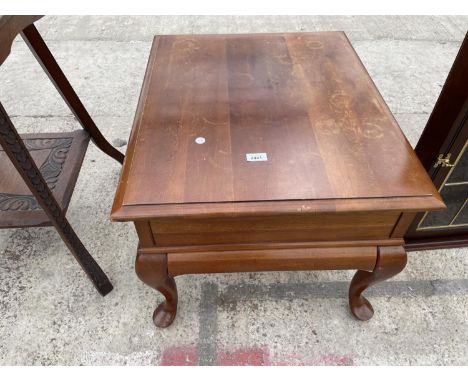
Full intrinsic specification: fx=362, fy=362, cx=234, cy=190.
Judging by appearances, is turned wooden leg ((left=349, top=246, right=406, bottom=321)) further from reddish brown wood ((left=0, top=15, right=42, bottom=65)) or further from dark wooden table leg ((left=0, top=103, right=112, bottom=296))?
reddish brown wood ((left=0, top=15, right=42, bottom=65))

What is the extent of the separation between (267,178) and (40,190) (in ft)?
2.25

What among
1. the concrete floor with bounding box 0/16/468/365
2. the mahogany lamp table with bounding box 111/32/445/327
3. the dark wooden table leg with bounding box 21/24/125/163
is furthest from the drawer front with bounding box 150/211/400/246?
the dark wooden table leg with bounding box 21/24/125/163

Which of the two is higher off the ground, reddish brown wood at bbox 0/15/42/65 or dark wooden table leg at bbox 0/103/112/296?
reddish brown wood at bbox 0/15/42/65

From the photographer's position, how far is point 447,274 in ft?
5.15

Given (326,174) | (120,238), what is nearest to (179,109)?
(326,174)

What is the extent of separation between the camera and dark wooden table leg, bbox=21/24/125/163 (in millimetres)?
1381

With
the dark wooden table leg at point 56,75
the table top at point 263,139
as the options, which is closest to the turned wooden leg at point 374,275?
the table top at point 263,139

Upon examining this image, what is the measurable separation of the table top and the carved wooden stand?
293mm

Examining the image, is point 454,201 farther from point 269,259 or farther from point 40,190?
point 40,190

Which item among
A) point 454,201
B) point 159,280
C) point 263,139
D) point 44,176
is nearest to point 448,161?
point 454,201

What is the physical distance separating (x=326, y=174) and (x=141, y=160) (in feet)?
1.74

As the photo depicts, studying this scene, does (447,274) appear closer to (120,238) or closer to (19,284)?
(120,238)

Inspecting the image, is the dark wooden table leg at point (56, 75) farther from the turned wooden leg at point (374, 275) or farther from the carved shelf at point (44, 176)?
the turned wooden leg at point (374, 275)

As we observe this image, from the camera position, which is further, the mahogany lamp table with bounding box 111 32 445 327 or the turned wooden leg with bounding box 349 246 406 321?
the turned wooden leg with bounding box 349 246 406 321
